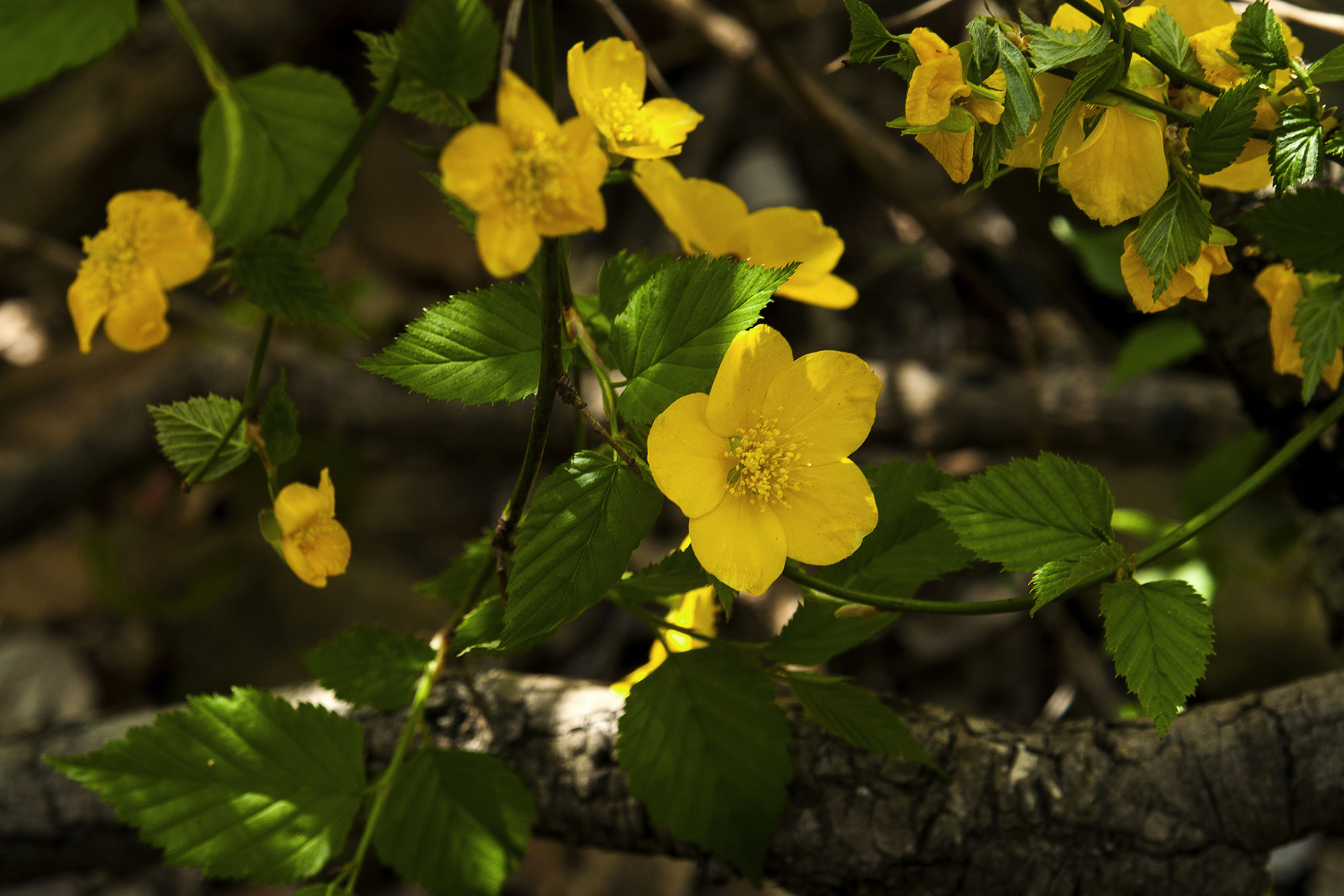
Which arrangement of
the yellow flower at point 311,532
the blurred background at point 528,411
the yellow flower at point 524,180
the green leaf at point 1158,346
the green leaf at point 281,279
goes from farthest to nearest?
the blurred background at point 528,411
the green leaf at point 1158,346
the yellow flower at point 311,532
the green leaf at point 281,279
the yellow flower at point 524,180

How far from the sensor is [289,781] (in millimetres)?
816

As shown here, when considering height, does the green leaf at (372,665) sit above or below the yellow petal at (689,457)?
below

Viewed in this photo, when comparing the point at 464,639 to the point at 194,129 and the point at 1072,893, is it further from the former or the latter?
the point at 194,129

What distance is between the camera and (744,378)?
0.64m

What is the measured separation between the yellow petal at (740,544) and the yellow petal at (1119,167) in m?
0.31

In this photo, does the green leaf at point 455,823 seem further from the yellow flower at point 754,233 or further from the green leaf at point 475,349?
the yellow flower at point 754,233

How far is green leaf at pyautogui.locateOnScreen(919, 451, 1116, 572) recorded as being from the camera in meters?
0.73

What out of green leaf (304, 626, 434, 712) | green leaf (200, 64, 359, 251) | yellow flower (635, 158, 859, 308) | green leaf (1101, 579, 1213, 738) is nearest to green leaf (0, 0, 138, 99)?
green leaf (200, 64, 359, 251)

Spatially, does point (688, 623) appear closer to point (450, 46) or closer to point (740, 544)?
point (740, 544)

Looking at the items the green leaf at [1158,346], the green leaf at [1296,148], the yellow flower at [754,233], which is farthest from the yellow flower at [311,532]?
the green leaf at [1158,346]

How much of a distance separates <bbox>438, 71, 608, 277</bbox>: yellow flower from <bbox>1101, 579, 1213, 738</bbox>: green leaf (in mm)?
500

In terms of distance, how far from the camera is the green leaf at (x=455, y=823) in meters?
0.83

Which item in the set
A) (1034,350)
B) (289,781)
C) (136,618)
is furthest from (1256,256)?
(136,618)

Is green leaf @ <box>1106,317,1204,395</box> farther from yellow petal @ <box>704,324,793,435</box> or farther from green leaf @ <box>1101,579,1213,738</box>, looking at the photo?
yellow petal @ <box>704,324,793,435</box>
